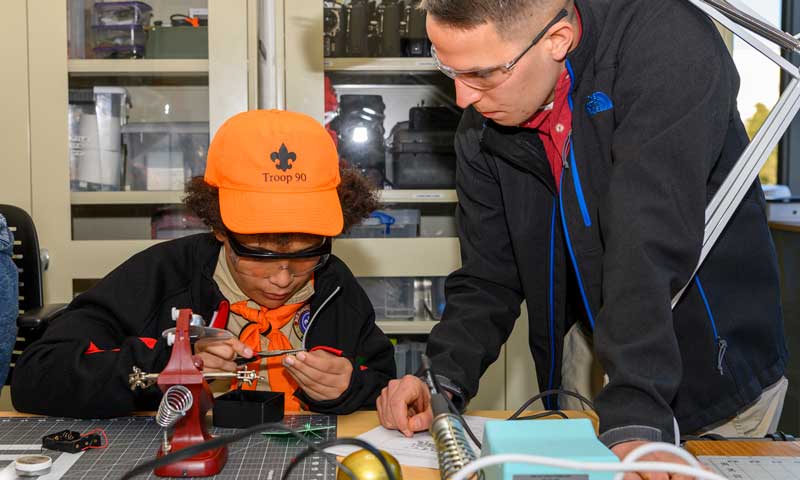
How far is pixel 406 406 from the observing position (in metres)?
1.18

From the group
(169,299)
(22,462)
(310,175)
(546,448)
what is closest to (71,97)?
(169,299)

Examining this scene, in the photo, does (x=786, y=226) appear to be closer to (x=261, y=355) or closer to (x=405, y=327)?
(x=405, y=327)

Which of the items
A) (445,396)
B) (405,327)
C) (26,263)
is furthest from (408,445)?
(405,327)

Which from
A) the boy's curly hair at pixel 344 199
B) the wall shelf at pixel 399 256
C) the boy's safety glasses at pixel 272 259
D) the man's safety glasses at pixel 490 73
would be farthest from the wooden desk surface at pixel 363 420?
the wall shelf at pixel 399 256

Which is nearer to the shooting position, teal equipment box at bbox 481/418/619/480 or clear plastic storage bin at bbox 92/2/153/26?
teal equipment box at bbox 481/418/619/480

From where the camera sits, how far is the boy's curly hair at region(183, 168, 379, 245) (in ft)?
4.74

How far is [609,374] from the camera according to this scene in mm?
933

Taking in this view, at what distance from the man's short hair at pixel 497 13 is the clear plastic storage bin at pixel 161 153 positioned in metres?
1.70

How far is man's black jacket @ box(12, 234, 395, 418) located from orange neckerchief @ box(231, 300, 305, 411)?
50mm

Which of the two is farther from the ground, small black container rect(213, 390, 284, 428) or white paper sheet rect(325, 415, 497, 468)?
small black container rect(213, 390, 284, 428)

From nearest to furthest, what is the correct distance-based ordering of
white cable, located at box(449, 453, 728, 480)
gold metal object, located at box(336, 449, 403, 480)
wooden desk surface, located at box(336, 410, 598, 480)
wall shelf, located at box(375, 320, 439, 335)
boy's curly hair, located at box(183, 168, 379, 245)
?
white cable, located at box(449, 453, 728, 480)
gold metal object, located at box(336, 449, 403, 480)
wooden desk surface, located at box(336, 410, 598, 480)
boy's curly hair, located at box(183, 168, 379, 245)
wall shelf, located at box(375, 320, 439, 335)

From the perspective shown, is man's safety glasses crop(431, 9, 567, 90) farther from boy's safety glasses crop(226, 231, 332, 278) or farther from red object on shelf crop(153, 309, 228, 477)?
red object on shelf crop(153, 309, 228, 477)

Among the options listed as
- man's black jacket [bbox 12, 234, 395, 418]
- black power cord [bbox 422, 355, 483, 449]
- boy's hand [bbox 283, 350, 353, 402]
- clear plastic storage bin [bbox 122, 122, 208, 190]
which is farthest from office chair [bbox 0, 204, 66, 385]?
black power cord [bbox 422, 355, 483, 449]

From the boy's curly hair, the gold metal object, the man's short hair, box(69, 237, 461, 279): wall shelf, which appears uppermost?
the man's short hair
